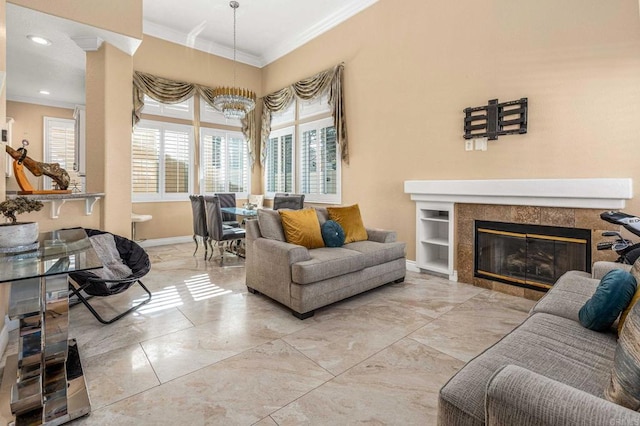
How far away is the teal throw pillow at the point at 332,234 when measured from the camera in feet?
11.6

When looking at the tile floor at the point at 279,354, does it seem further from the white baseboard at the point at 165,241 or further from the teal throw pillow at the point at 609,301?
the white baseboard at the point at 165,241

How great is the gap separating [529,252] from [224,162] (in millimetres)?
5667

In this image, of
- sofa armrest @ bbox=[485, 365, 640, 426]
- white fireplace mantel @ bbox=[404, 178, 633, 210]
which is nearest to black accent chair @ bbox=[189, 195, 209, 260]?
white fireplace mantel @ bbox=[404, 178, 633, 210]

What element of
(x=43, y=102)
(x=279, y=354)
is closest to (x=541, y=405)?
(x=279, y=354)

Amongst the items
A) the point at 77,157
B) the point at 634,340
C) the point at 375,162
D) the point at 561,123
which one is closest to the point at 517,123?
the point at 561,123

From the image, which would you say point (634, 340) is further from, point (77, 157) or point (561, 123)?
point (77, 157)

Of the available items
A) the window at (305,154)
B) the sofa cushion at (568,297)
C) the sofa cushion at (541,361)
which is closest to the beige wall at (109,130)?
the window at (305,154)

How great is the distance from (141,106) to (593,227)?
6462 mm

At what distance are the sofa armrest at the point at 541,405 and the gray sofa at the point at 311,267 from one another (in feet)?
6.34

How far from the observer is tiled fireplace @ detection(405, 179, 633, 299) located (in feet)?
9.47

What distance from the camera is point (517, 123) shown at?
3.37m

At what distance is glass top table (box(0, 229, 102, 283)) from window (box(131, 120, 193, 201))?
3.95m

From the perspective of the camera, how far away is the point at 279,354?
7.28 ft

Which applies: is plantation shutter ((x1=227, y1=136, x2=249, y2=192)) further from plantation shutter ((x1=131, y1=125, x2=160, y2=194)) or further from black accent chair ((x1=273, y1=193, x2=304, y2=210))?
black accent chair ((x1=273, y1=193, x2=304, y2=210))
